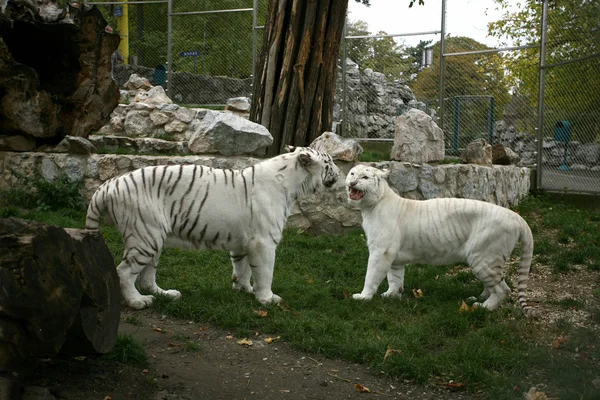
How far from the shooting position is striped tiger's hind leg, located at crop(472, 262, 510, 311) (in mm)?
Answer: 6111

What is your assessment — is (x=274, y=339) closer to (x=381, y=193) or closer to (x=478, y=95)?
(x=381, y=193)

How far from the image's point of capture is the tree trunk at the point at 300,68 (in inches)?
392

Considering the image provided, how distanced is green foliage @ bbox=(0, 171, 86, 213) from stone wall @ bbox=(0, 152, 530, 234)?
0.14 metres

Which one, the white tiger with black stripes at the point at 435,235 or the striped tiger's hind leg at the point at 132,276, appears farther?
the white tiger with black stripes at the point at 435,235

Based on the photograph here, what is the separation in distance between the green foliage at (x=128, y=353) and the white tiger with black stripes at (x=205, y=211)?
129 centimetres

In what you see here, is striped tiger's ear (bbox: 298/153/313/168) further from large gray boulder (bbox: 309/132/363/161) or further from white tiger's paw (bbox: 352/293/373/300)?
large gray boulder (bbox: 309/132/363/161)

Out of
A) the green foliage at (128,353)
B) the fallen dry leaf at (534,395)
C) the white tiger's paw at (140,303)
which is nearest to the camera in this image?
the fallen dry leaf at (534,395)

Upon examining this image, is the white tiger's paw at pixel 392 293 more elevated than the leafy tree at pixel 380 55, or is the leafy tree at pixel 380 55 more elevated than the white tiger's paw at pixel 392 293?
the leafy tree at pixel 380 55

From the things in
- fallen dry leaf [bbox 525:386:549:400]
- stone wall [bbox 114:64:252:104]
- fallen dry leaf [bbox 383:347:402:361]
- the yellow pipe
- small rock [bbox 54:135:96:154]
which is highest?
the yellow pipe

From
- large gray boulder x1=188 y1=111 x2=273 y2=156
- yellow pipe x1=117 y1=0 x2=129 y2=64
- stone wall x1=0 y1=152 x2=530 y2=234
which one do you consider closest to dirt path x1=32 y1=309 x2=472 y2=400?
stone wall x1=0 y1=152 x2=530 y2=234

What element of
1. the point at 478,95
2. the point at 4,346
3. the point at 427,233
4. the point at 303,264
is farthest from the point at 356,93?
the point at 4,346

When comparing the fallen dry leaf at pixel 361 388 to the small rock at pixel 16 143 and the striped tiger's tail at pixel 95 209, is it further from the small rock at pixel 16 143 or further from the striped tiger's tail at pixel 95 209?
the small rock at pixel 16 143

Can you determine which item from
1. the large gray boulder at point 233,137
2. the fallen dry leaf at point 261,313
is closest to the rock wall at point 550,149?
the large gray boulder at point 233,137

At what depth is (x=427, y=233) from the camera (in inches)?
252
